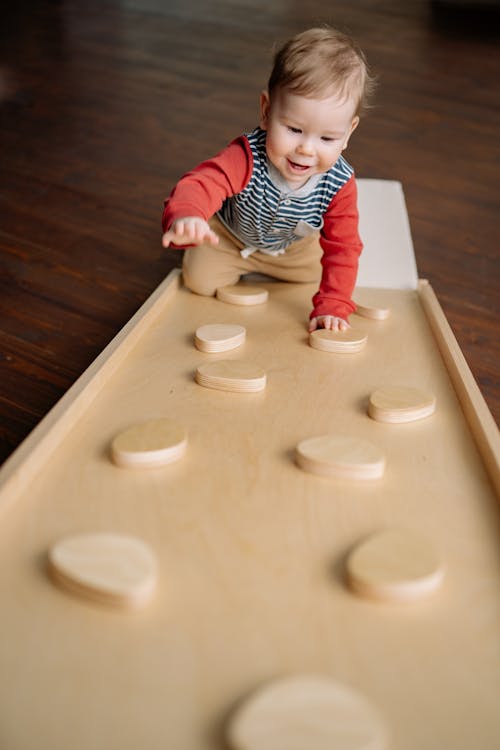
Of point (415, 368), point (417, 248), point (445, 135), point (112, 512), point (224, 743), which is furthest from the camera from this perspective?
point (445, 135)

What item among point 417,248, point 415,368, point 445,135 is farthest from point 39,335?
point 445,135

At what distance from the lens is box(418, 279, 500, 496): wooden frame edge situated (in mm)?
875

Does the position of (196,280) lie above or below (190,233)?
below

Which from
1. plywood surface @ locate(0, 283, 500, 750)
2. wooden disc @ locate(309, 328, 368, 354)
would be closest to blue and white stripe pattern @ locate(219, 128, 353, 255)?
wooden disc @ locate(309, 328, 368, 354)

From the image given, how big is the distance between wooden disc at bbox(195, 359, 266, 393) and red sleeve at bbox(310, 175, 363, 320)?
243 millimetres

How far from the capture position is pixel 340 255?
1282mm

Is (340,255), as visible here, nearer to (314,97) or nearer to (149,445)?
(314,97)

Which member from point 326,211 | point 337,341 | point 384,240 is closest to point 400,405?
point 337,341

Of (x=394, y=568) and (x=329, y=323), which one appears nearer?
(x=394, y=568)

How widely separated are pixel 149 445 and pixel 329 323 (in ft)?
1.48

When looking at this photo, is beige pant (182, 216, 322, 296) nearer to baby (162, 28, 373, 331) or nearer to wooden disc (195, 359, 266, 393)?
baby (162, 28, 373, 331)

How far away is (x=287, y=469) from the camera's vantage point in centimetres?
85

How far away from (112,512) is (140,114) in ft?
6.67

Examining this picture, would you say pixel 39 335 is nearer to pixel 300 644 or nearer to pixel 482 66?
pixel 300 644
